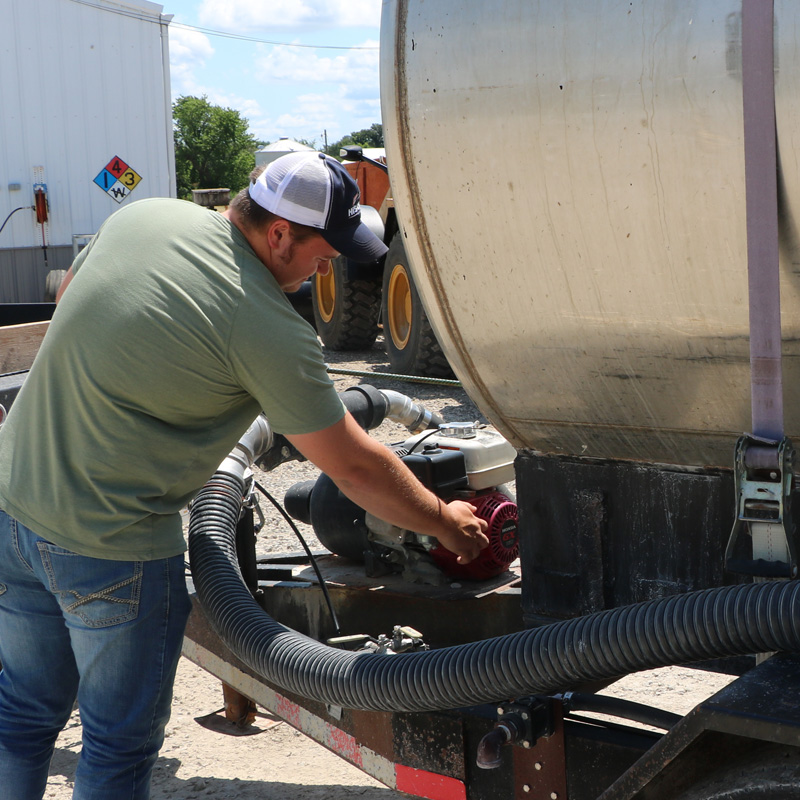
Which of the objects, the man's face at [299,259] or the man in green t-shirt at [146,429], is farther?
the man's face at [299,259]

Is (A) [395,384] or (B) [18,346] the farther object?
(A) [395,384]

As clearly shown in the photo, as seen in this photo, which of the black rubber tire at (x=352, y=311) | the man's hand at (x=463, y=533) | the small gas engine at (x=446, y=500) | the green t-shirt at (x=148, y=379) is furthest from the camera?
the black rubber tire at (x=352, y=311)

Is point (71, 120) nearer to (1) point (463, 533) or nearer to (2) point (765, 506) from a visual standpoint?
(1) point (463, 533)

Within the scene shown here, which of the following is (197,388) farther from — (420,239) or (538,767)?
(538,767)

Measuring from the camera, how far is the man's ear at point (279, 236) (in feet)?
6.75

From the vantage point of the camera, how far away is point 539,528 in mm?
1963

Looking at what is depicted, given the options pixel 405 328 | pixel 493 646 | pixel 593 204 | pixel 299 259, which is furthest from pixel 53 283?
pixel 593 204

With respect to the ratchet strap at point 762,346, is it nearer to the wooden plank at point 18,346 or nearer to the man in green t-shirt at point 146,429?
the man in green t-shirt at point 146,429

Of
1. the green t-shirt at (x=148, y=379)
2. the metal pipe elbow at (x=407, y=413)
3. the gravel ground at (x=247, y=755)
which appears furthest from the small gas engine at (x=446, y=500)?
the gravel ground at (x=247, y=755)

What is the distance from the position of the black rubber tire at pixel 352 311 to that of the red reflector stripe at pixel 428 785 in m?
8.89

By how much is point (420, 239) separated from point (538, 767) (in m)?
1.07

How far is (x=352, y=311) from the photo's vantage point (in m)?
11.2

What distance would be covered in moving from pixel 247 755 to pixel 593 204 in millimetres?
2431

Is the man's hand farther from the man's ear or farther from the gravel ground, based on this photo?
the gravel ground
